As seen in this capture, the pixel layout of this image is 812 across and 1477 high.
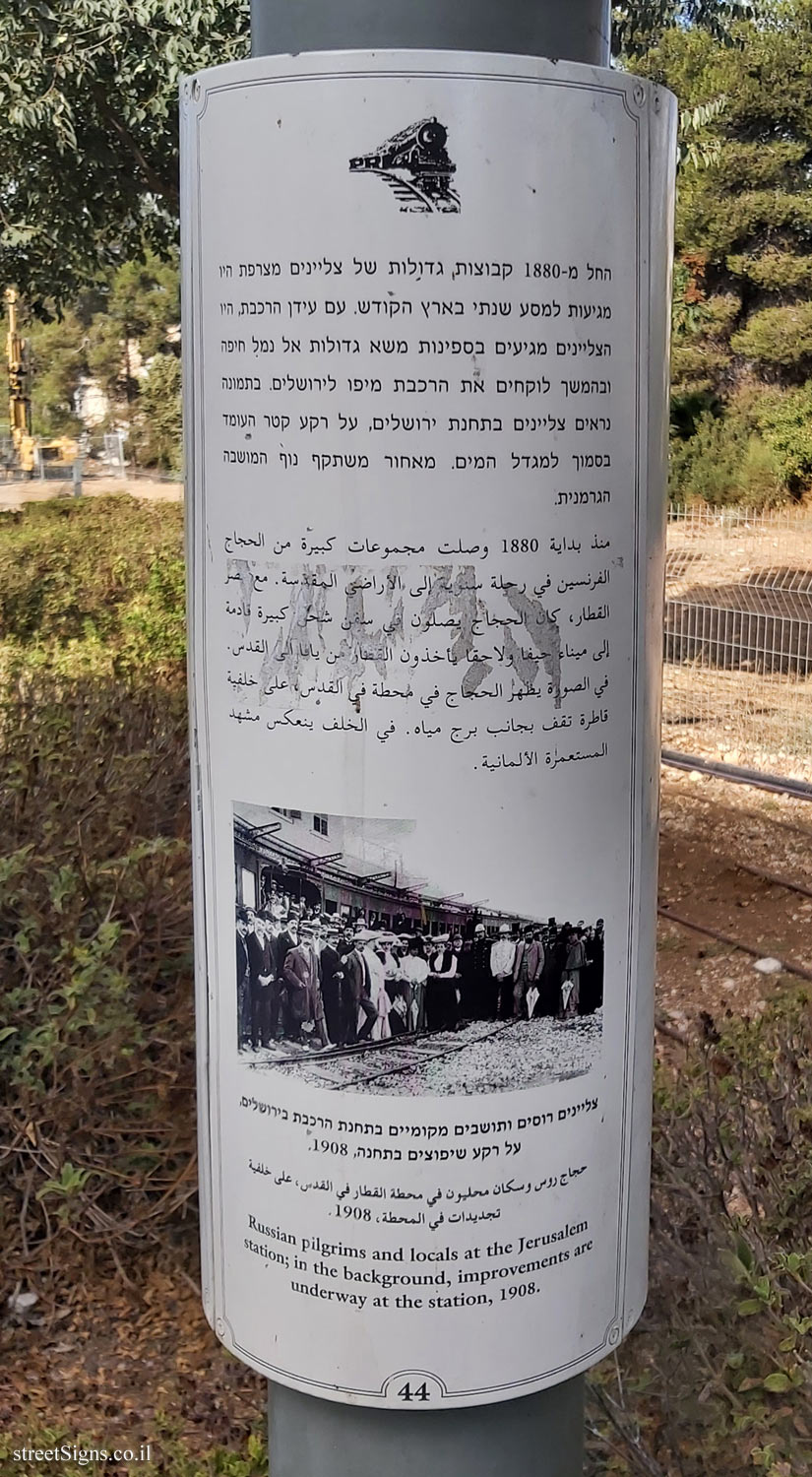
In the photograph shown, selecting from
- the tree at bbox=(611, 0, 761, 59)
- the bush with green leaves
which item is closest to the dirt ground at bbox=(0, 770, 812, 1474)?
the bush with green leaves

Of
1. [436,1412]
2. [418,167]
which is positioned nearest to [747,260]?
[418,167]

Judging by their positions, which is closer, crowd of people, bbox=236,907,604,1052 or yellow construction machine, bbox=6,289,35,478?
crowd of people, bbox=236,907,604,1052

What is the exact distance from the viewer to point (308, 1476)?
2301 millimetres

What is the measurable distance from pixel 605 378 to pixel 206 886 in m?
0.92

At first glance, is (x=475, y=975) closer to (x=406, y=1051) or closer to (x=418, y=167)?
(x=406, y=1051)

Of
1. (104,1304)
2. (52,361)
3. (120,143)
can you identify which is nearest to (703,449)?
(52,361)

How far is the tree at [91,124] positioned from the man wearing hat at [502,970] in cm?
609

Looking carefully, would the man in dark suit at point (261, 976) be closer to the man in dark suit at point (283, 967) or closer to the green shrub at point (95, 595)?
the man in dark suit at point (283, 967)

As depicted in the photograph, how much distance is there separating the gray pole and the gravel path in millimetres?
553

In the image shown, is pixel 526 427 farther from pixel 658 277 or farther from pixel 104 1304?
pixel 104 1304

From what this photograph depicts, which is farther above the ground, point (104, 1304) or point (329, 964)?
point (329, 964)

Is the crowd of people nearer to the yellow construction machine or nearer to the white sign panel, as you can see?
the white sign panel

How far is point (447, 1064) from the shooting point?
204 centimetres

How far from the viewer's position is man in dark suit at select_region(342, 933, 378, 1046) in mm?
2016
